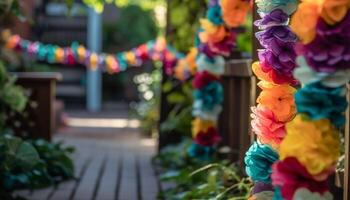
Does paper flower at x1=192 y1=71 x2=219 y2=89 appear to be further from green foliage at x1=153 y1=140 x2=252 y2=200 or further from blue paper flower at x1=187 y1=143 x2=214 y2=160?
green foliage at x1=153 y1=140 x2=252 y2=200

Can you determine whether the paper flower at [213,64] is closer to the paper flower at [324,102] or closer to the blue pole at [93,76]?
the paper flower at [324,102]

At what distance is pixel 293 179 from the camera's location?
1.99 metres

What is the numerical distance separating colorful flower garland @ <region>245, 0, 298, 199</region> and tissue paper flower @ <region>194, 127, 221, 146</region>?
2318mm

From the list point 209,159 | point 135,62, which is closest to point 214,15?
point 209,159

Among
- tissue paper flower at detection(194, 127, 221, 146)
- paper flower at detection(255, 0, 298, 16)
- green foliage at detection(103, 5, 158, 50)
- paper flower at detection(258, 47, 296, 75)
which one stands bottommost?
tissue paper flower at detection(194, 127, 221, 146)

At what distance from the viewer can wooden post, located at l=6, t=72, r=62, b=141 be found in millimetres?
6375

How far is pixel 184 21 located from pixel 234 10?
2.16 metres

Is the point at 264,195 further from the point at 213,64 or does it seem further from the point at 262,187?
the point at 213,64

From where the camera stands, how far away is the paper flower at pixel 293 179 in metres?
1.97

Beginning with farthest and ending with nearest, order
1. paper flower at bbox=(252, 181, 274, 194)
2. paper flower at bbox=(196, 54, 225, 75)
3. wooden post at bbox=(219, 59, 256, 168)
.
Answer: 1. paper flower at bbox=(196, 54, 225, 75)
2. wooden post at bbox=(219, 59, 256, 168)
3. paper flower at bbox=(252, 181, 274, 194)

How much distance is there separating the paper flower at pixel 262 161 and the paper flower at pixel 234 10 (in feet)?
5.49

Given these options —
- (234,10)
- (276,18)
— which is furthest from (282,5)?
(234,10)

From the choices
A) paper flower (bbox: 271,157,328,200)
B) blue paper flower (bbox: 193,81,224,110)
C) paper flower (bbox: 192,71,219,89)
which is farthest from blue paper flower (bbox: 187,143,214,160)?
paper flower (bbox: 271,157,328,200)

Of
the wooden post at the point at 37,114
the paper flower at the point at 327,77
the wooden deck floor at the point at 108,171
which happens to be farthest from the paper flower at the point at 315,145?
the wooden post at the point at 37,114
